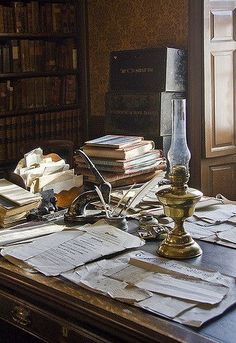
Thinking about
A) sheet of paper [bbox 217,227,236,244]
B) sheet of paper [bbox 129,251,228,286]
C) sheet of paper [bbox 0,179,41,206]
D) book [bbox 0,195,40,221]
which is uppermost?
sheet of paper [bbox 0,179,41,206]

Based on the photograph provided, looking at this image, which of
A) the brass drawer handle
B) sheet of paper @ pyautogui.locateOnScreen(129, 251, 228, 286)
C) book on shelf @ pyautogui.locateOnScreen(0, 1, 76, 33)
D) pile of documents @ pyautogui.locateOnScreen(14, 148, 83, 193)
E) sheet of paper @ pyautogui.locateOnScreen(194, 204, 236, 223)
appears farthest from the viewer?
book on shelf @ pyautogui.locateOnScreen(0, 1, 76, 33)

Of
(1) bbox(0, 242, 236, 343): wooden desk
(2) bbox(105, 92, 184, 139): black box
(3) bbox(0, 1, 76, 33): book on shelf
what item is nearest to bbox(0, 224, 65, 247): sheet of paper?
(1) bbox(0, 242, 236, 343): wooden desk

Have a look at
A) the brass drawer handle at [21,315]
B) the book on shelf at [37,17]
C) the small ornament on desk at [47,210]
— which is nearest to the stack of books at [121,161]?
the small ornament on desk at [47,210]

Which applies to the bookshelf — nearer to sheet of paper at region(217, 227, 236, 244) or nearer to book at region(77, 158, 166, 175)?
book at region(77, 158, 166, 175)

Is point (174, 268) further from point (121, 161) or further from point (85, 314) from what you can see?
point (121, 161)

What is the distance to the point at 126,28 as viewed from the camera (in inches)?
179

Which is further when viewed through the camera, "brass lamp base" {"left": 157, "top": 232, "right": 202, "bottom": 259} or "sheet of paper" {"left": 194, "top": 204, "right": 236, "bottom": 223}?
"sheet of paper" {"left": 194, "top": 204, "right": 236, "bottom": 223}

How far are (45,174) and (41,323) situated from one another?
92cm

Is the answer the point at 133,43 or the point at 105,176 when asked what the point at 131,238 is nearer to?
the point at 105,176

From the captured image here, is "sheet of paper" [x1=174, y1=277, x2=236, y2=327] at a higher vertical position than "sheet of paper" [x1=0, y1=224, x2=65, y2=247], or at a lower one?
lower

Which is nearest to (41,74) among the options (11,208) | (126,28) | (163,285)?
(126,28)

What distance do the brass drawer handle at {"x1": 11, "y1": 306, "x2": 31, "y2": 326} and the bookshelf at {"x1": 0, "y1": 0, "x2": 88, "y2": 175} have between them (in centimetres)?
284

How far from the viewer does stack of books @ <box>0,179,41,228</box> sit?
6.61 ft

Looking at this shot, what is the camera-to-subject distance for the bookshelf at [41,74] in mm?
4344
